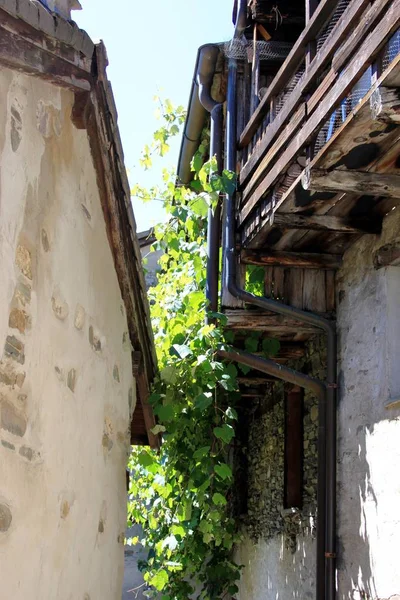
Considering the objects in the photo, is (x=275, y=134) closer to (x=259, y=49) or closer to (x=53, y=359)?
(x=259, y=49)

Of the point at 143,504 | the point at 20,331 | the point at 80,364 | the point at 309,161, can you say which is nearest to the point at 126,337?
the point at 80,364

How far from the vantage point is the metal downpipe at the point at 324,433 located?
5.25 m

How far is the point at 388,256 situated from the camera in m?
4.92

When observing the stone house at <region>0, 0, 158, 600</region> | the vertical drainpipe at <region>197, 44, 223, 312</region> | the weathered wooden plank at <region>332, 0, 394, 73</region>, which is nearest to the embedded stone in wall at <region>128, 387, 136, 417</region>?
the stone house at <region>0, 0, 158, 600</region>

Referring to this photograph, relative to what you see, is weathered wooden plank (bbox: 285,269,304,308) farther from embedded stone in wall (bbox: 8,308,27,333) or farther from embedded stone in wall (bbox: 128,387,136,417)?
embedded stone in wall (bbox: 8,308,27,333)

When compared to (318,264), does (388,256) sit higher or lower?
lower

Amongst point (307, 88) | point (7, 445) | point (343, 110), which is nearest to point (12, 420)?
point (7, 445)

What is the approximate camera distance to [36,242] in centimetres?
289

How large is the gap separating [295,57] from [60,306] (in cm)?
240

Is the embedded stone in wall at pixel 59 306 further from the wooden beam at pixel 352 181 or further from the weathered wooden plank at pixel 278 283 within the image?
the weathered wooden plank at pixel 278 283

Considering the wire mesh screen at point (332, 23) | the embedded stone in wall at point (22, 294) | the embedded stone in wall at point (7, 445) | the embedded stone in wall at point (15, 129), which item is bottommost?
the embedded stone in wall at point (7, 445)

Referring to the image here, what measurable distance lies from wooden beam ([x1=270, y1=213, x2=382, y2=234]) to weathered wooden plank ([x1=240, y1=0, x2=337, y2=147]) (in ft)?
2.80

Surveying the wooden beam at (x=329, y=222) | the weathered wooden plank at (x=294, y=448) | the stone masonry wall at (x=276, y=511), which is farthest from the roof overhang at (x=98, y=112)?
the weathered wooden plank at (x=294, y=448)

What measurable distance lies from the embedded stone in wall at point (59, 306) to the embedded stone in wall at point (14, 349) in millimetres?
385
